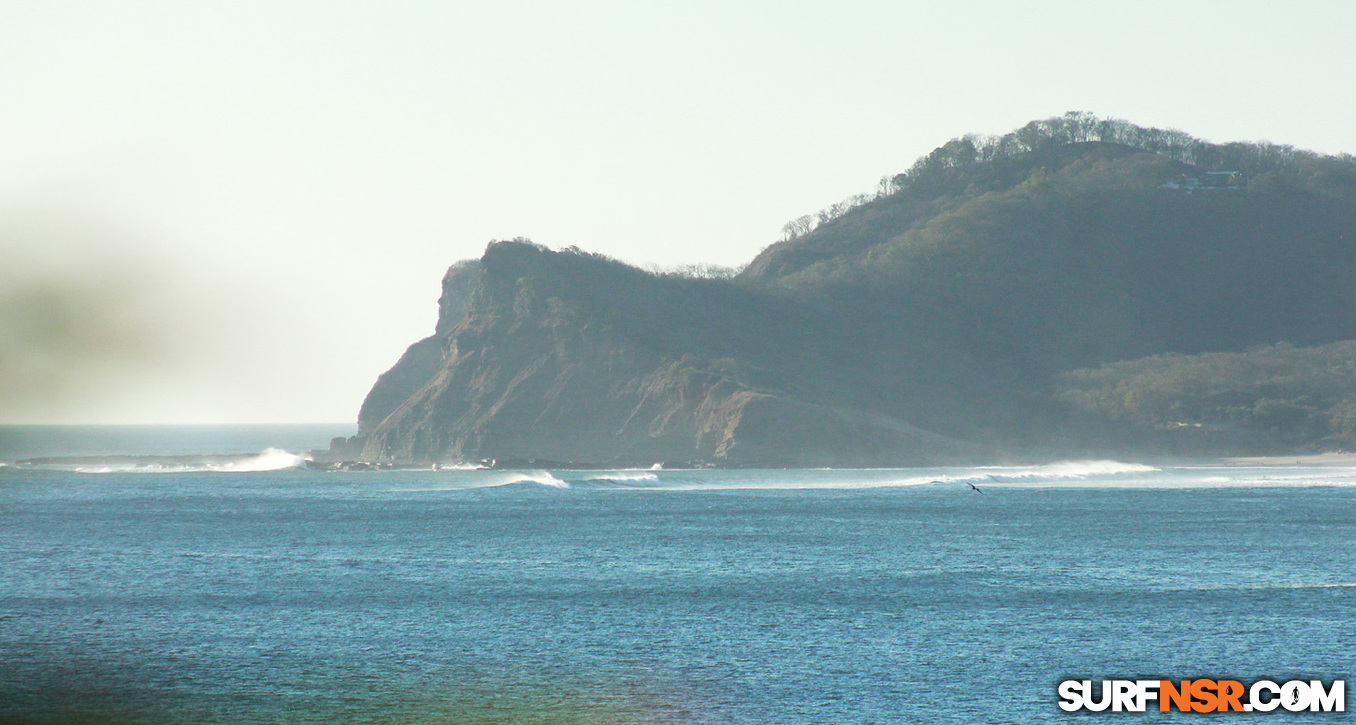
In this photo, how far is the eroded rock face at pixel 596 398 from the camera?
456 ft

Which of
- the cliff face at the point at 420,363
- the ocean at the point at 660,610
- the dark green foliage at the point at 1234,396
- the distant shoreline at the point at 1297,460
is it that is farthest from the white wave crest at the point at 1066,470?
the cliff face at the point at 420,363

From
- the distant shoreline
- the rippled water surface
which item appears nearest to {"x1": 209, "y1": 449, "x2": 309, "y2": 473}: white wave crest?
the rippled water surface

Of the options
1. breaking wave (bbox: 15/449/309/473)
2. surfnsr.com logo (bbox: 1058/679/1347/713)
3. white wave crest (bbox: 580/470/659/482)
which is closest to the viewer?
surfnsr.com logo (bbox: 1058/679/1347/713)

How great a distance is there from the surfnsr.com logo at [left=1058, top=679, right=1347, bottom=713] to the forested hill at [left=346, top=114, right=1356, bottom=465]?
105m

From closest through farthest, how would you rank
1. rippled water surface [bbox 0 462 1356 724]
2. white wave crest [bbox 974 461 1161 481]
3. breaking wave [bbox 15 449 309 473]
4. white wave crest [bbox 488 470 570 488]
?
rippled water surface [bbox 0 462 1356 724] < white wave crest [bbox 488 470 570 488] < white wave crest [bbox 974 461 1161 481] < breaking wave [bbox 15 449 309 473]

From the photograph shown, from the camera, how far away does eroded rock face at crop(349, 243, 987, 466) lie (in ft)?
456

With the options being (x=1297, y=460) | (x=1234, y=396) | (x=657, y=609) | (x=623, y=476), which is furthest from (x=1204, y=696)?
(x=1234, y=396)

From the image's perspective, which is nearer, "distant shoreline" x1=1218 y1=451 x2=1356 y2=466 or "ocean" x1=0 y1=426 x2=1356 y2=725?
"ocean" x1=0 y1=426 x2=1356 y2=725

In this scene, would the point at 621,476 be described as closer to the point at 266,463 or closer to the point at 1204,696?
the point at 266,463

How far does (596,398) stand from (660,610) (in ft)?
345

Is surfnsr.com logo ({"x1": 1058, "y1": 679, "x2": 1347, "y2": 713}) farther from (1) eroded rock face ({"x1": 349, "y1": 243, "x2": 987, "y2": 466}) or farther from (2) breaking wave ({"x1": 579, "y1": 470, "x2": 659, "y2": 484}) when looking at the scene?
(1) eroded rock face ({"x1": 349, "y1": 243, "x2": 987, "y2": 466})

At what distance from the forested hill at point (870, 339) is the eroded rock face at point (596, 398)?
0.28m

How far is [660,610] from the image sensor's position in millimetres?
41719

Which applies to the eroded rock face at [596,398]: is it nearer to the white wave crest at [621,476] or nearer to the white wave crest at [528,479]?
the white wave crest at [621,476]
